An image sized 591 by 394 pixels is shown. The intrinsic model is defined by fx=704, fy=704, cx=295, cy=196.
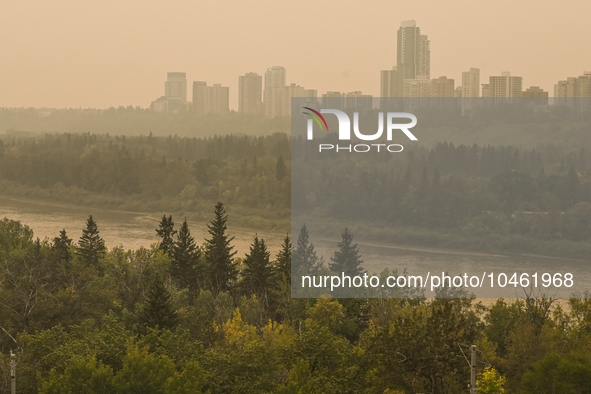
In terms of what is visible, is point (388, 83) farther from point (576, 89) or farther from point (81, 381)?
point (81, 381)

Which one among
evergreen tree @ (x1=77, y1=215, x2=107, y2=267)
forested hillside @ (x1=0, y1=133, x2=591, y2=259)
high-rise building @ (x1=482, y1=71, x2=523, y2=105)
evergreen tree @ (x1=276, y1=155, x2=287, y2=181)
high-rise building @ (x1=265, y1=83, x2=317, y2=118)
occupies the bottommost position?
evergreen tree @ (x1=77, y1=215, x2=107, y2=267)

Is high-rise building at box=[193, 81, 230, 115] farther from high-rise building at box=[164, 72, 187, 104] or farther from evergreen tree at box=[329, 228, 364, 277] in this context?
evergreen tree at box=[329, 228, 364, 277]

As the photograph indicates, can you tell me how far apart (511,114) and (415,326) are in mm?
36037

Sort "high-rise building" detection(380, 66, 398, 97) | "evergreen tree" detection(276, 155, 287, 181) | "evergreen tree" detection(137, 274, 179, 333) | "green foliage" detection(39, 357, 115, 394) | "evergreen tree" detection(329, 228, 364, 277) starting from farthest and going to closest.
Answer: "evergreen tree" detection(276, 155, 287, 181)
"high-rise building" detection(380, 66, 398, 97)
"evergreen tree" detection(329, 228, 364, 277)
"evergreen tree" detection(137, 274, 179, 333)
"green foliage" detection(39, 357, 115, 394)

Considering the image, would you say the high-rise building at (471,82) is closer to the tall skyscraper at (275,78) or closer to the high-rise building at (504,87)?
the high-rise building at (504,87)

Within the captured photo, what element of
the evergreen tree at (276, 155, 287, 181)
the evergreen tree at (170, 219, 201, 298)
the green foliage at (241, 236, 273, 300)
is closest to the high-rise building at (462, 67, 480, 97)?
the evergreen tree at (276, 155, 287, 181)

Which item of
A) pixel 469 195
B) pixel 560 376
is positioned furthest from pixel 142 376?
pixel 469 195

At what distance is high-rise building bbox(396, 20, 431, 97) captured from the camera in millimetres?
68875

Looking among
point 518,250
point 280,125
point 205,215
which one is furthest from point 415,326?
point 280,125

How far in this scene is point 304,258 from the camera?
1454 inches

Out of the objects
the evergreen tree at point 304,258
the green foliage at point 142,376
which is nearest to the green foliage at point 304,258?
the evergreen tree at point 304,258

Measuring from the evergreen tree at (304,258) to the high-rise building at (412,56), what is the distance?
33.2m

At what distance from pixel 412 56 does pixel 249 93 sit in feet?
204

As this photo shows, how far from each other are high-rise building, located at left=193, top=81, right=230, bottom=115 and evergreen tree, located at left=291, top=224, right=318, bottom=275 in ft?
356
